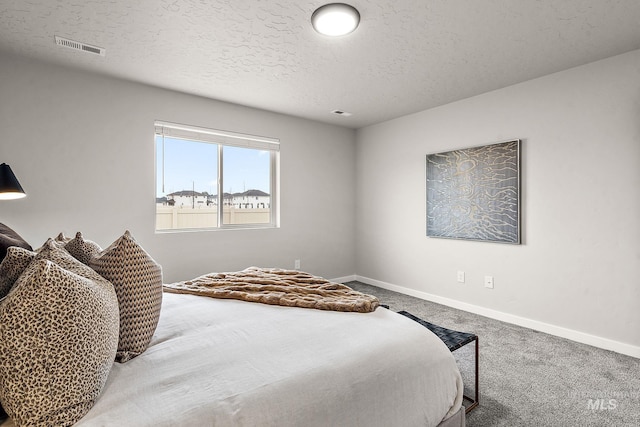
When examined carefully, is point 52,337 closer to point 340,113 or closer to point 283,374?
point 283,374

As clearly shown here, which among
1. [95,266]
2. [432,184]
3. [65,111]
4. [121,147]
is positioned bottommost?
[95,266]

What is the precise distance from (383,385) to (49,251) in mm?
1241

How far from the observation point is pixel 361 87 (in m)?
3.31

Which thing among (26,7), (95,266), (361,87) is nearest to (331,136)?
(361,87)

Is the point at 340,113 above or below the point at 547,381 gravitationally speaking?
above

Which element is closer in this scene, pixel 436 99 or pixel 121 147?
pixel 121 147

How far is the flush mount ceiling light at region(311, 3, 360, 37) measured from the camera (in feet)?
6.59

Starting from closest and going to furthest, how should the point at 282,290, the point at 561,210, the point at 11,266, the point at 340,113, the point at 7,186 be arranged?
the point at 11,266 < the point at 282,290 < the point at 7,186 < the point at 561,210 < the point at 340,113

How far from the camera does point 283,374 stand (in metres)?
1.09

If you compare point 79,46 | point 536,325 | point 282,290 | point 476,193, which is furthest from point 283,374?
point 476,193

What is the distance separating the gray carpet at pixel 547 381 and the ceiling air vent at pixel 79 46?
142 inches

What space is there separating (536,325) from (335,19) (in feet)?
10.5

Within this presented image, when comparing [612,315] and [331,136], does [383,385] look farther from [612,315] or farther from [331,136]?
[331,136]

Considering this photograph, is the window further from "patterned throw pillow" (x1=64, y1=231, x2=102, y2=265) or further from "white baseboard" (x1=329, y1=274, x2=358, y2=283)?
"patterned throw pillow" (x1=64, y1=231, x2=102, y2=265)
